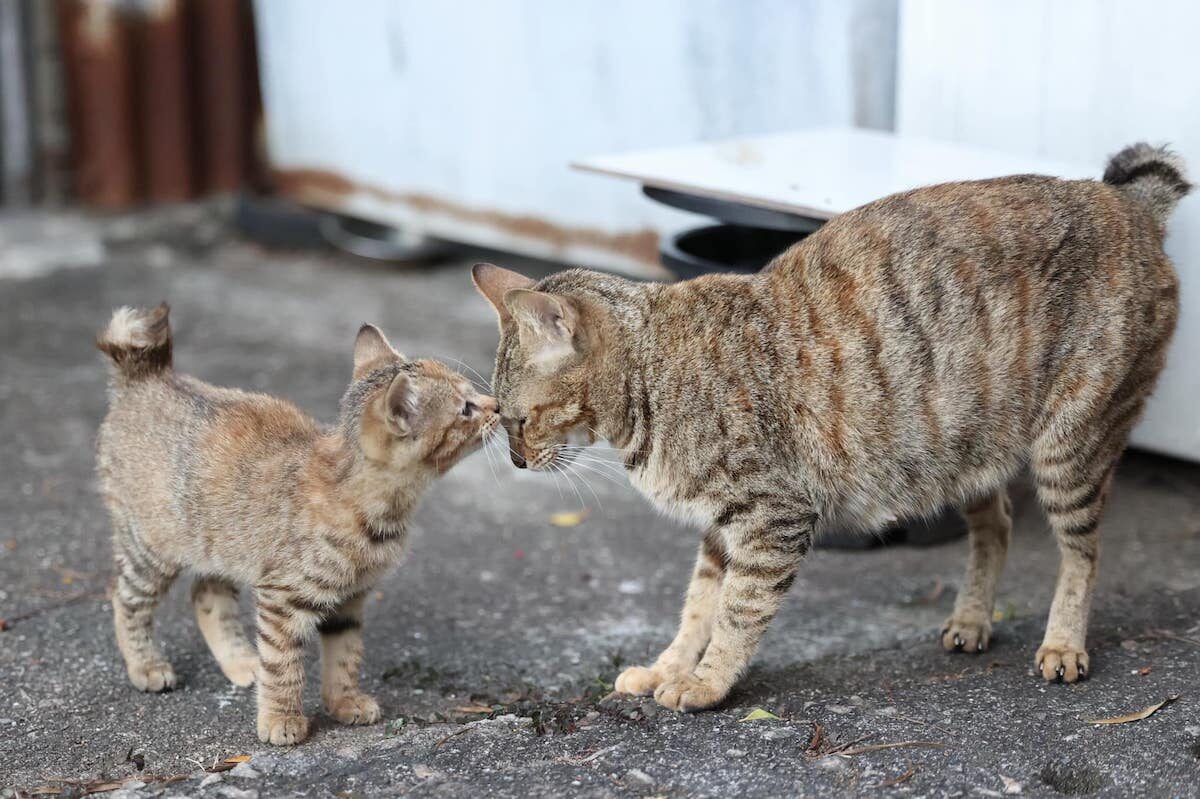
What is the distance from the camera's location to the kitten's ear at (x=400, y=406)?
3.87 m

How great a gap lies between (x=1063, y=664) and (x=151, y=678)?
283cm

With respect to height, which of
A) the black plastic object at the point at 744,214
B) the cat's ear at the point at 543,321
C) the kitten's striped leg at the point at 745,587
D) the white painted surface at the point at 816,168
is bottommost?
the kitten's striped leg at the point at 745,587

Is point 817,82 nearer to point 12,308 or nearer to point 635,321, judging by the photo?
point 635,321

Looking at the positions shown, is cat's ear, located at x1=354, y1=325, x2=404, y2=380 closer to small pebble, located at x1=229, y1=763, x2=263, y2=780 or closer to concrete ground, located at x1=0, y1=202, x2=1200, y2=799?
concrete ground, located at x1=0, y1=202, x2=1200, y2=799

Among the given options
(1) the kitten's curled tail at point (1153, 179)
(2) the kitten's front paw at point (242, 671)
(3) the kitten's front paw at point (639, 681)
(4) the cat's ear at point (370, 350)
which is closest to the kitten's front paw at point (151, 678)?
(2) the kitten's front paw at point (242, 671)

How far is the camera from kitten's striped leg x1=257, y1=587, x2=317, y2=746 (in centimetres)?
399

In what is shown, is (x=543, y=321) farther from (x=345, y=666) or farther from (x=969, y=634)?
(x=969, y=634)

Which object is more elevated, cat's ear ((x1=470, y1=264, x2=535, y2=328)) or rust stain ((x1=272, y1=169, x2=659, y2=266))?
cat's ear ((x1=470, y1=264, x2=535, y2=328))

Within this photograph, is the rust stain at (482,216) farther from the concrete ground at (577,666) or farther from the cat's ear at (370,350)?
the cat's ear at (370,350)

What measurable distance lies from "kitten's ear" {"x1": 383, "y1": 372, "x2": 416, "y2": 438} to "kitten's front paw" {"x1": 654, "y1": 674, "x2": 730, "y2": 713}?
111 centimetres

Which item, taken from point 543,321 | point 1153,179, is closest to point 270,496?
point 543,321

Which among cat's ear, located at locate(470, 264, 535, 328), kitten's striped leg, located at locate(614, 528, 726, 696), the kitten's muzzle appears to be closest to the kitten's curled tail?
kitten's striped leg, located at locate(614, 528, 726, 696)

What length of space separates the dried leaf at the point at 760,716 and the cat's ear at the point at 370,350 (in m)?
1.49

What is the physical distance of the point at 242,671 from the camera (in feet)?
14.6
